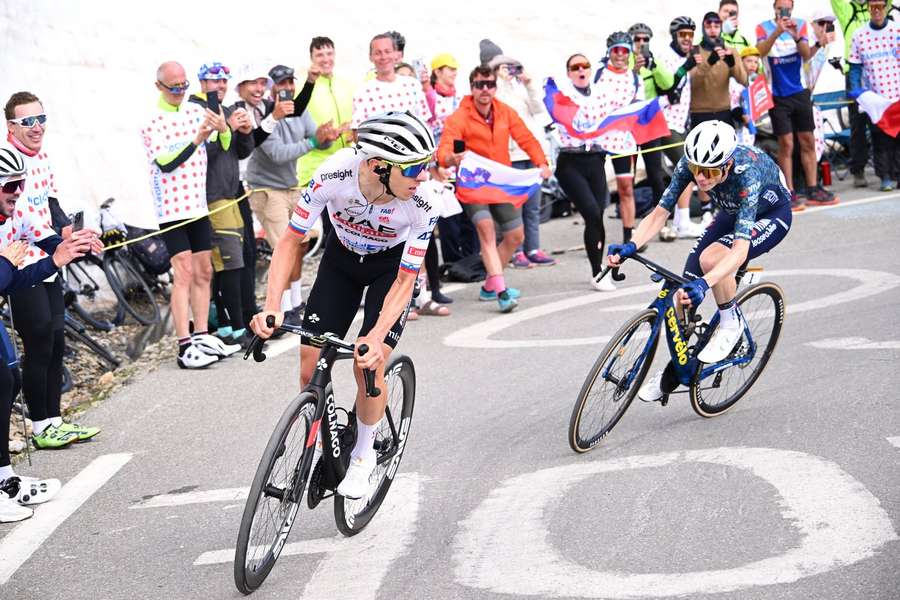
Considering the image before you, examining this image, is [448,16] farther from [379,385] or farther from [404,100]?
[379,385]

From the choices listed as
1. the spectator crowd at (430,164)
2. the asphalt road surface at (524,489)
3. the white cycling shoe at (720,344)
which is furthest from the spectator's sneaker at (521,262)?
the white cycling shoe at (720,344)

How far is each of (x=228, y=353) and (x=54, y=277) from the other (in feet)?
7.39

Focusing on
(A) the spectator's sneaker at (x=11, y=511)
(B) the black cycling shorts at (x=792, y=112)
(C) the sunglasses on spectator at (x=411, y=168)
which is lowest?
(A) the spectator's sneaker at (x=11, y=511)

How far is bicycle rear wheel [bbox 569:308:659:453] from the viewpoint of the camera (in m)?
6.61

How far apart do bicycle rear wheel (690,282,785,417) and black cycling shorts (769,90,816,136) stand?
798 centimetres

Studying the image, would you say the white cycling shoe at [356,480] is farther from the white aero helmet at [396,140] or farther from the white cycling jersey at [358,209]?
the white aero helmet at [396,140]

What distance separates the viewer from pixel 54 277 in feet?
25.2

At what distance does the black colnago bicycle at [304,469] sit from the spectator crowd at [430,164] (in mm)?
1144

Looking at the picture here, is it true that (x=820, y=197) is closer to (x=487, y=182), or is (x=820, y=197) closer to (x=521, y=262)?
(x=521, y=262)

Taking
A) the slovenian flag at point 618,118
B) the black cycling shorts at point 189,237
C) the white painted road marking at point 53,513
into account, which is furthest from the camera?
the slovenian flag at point 618,118

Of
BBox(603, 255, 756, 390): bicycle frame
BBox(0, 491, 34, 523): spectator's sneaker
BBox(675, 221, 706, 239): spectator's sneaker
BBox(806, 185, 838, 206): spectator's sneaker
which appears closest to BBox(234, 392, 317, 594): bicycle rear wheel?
BBox(0, 491, 34, 523): spectator's sneaker

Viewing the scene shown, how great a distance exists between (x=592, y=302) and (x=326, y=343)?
601 cm

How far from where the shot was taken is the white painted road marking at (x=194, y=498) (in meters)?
6.41

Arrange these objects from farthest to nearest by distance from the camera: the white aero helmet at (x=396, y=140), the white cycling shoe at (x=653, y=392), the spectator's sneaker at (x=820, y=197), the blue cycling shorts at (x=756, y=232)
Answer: the spectator's sneaker at (x=820, y=197) < the blue cycling shorts at (x=756, y=232) < the white cycling shoe at (x=653, y=392) < the white aero helmet at (x=396, y=140)
